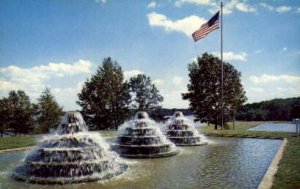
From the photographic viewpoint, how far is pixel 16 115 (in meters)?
48.9

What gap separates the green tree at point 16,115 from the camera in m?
48.6

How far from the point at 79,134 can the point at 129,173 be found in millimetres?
2185

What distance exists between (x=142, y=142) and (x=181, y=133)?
4.72m

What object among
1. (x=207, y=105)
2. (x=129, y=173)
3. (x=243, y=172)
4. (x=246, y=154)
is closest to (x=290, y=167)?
(x=243, y=172)

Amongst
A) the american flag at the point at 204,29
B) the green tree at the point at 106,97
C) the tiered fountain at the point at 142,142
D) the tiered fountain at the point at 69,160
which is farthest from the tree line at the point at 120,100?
the tiered fountain at the point at 69,160

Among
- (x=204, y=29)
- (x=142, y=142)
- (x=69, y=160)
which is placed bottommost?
(x=69, y=160)

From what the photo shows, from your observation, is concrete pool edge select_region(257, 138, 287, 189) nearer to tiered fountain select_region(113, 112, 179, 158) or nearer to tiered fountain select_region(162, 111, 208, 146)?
tiered fountain select_region(113, 112, 179, 158)

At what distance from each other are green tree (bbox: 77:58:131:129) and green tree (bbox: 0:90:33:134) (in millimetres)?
8798

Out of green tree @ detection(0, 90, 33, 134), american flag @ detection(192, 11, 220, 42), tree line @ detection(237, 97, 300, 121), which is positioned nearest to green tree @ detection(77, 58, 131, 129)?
green tree @ detection(0, 90, 33, 134)

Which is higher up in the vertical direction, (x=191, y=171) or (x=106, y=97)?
(x=106, y=97)

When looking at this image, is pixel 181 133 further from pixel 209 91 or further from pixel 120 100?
pixel 120 100

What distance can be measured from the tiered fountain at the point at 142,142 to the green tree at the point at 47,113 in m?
30.0

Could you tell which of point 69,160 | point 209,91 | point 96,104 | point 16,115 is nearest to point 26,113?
point 16,115

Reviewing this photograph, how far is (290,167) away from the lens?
1262cm
